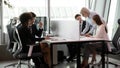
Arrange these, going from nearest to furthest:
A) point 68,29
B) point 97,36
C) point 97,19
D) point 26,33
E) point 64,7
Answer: point 68,29 < point 26,33 < point 97,36 < point 97,19 < point 64,7

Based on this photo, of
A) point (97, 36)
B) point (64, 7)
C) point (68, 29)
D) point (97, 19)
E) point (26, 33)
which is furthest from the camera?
point (64, 7)

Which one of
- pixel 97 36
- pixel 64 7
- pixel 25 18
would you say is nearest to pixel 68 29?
pixel 97 36

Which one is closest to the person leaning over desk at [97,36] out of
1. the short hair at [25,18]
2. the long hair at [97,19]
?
the long hair at [97,19]

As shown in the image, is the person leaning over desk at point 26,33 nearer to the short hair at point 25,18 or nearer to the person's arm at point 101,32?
the short hair at point 25,18

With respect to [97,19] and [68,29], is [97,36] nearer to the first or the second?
[97,19]

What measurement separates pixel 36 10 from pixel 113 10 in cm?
222

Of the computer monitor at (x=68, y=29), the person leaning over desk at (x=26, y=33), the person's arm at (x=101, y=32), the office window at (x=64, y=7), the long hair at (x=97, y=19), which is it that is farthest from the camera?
the office window at (x=64, y=7)

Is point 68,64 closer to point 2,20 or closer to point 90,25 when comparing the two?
point 90,25

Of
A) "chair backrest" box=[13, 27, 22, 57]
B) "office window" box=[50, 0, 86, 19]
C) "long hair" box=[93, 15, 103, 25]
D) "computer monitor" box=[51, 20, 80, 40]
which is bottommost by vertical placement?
"chair backrest" box=[13, 27, 22, 57]

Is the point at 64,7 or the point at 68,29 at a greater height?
the point at 64,7

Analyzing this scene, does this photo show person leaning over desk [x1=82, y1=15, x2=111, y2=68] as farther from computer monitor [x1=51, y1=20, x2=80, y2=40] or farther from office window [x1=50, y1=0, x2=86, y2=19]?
office window [x1=50, y1=0, x2=86, y2=19]

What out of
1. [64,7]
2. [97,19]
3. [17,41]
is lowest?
[17,41]


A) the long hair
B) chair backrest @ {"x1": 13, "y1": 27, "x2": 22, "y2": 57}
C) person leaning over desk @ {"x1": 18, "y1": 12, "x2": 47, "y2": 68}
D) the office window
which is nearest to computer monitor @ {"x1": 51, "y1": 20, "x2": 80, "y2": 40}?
person leaning over desk @ {"x1": 18, "y1": 12, "x2": 47, "y2": 68}

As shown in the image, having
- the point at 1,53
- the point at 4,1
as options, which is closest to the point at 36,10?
the point at 4,1
